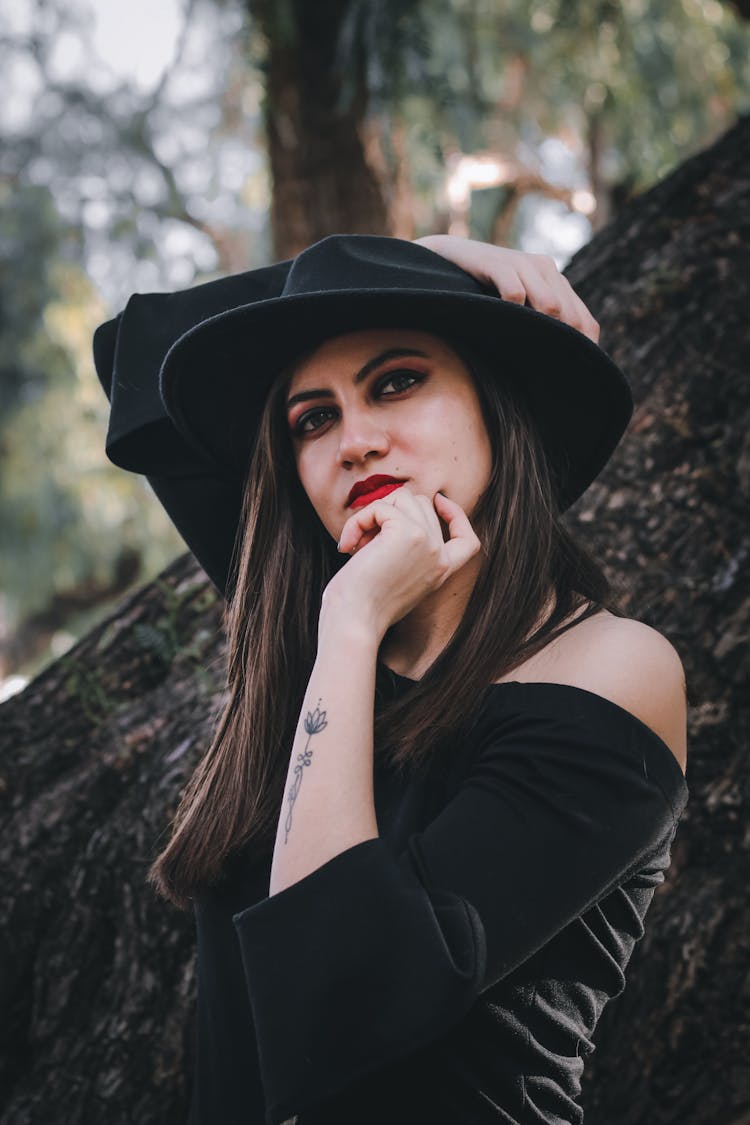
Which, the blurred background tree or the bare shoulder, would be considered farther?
the blurred background tree

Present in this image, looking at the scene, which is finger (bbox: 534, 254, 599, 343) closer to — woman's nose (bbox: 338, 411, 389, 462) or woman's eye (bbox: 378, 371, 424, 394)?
woman's eye (bbox: 378, 371, 424, 394)

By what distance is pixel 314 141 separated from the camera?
4785 millimetres

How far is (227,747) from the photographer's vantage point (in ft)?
6.58

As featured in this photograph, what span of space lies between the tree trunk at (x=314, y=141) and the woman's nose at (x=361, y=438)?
3069 mm

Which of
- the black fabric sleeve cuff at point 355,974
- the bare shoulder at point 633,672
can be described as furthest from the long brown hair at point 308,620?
the black fabric sleeve cuff at point 355,974

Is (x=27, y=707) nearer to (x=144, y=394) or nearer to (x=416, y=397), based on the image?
(x=144, y=394)

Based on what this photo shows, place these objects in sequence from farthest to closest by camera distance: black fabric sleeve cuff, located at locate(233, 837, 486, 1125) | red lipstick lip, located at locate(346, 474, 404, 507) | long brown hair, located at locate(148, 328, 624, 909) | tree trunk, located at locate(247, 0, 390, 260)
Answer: tree trunk, located at locate(247, 0, 390, 260) → red lipstick lip, located at locate(346, 474, 404, 507) → long brown hair, located at locate(148, 328, 624, 909) → black fabric sleeve cuff, located at locate(233, 837, 486, 1125)

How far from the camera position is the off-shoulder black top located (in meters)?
1.32

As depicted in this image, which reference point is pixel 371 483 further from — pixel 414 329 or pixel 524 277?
pixel 524 277

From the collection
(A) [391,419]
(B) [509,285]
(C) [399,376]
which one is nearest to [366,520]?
(A) [391,419]

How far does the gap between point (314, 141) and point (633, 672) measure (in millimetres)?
3957

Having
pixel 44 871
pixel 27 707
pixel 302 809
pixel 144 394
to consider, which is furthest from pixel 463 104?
pixel 302 809

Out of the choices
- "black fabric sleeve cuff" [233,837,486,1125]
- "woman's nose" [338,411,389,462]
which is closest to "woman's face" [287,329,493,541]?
"woman's nose" [338,411,389,462]

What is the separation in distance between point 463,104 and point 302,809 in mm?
4544
